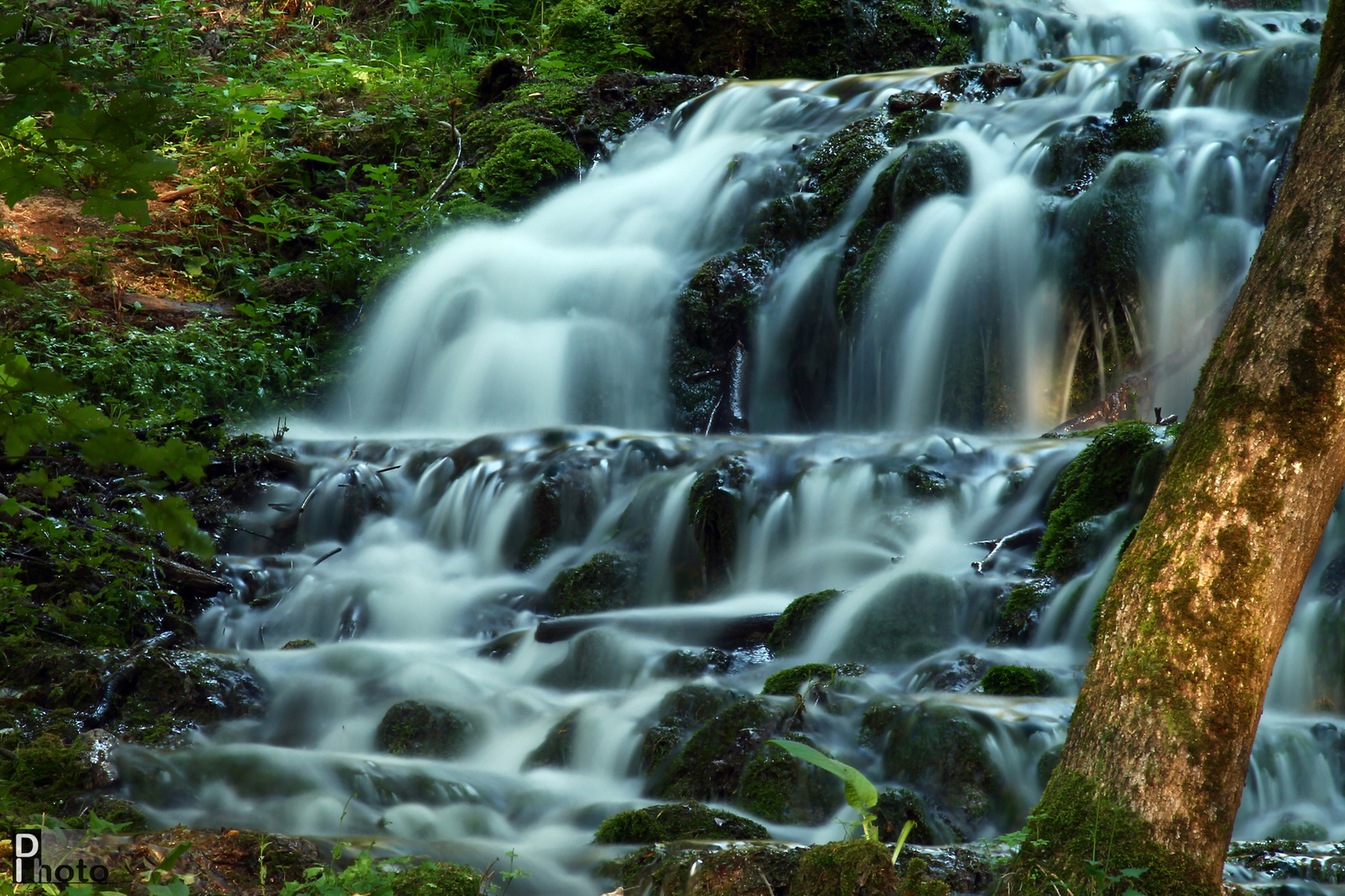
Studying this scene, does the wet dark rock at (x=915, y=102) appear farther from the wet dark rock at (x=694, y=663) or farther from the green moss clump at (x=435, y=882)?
the green moss clump at (x=435, y=882)

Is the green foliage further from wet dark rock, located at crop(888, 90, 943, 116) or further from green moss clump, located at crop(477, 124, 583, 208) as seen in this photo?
green moss clump, located at crop(477, 124, 583, 208)

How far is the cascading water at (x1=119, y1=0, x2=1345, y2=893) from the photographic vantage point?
4.04 meters

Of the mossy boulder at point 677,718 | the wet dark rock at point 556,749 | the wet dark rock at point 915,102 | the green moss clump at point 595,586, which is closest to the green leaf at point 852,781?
the mossy boulder at point 677,718

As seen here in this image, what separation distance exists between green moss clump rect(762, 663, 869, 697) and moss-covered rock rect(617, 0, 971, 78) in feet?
29.8

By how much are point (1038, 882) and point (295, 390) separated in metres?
8.08

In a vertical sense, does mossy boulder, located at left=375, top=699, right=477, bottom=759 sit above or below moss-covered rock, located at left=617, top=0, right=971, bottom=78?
below

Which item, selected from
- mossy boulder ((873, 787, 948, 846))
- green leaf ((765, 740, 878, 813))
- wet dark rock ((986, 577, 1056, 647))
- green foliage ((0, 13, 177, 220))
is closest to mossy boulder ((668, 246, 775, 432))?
wet dark rock ((986, 577, 1056, 647))

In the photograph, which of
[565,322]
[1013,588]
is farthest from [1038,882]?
[565,322]

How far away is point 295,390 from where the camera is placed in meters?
9.23

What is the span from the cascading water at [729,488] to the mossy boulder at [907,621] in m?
0.02

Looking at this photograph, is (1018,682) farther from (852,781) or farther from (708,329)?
(708,329)

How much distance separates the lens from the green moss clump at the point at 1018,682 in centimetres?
438

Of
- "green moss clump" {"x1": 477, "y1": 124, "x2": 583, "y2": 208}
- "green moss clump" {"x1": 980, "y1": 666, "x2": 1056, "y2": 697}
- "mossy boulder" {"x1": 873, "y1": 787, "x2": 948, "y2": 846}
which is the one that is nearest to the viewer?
"mossy boulder" {"x1": 873, "y1": 787, "x2": 948, "y2": 846}

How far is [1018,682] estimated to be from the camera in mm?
4410
